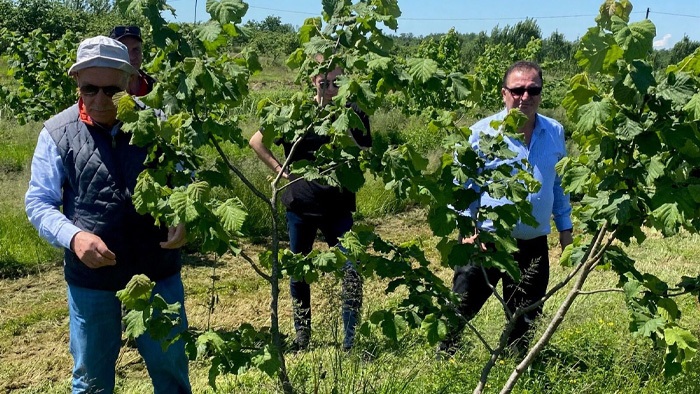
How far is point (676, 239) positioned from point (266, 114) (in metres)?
6.51

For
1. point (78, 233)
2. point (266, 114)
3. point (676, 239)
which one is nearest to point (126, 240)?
point (78, 233)

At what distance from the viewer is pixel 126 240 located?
2.55m

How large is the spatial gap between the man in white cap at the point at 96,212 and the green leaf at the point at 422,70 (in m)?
1.10

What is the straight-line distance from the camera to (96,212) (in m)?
2.51

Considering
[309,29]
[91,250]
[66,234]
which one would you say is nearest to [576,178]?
[309,29]

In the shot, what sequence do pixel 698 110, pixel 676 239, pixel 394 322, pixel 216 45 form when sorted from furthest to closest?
pixel 676 239
pixel 394 322
pixel 216 45
pixel 698 110

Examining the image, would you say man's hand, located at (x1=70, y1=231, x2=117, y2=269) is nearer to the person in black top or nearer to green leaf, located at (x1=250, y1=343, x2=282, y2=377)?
green leaf, located at (x1=250, y1=343, x2=282, y2=377)

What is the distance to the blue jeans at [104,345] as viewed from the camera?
259cm

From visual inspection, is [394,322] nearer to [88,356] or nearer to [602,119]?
[602,119]

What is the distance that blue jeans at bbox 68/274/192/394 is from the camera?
8.51 feet

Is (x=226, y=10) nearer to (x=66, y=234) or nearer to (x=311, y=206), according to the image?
(x=66, y=234)

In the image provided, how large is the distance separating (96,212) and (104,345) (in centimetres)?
53

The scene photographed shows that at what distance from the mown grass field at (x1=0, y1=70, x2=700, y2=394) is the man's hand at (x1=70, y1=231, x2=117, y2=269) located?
769 mm

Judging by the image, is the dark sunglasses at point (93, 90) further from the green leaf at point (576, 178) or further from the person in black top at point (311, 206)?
the green leaf at point (576, 178)
